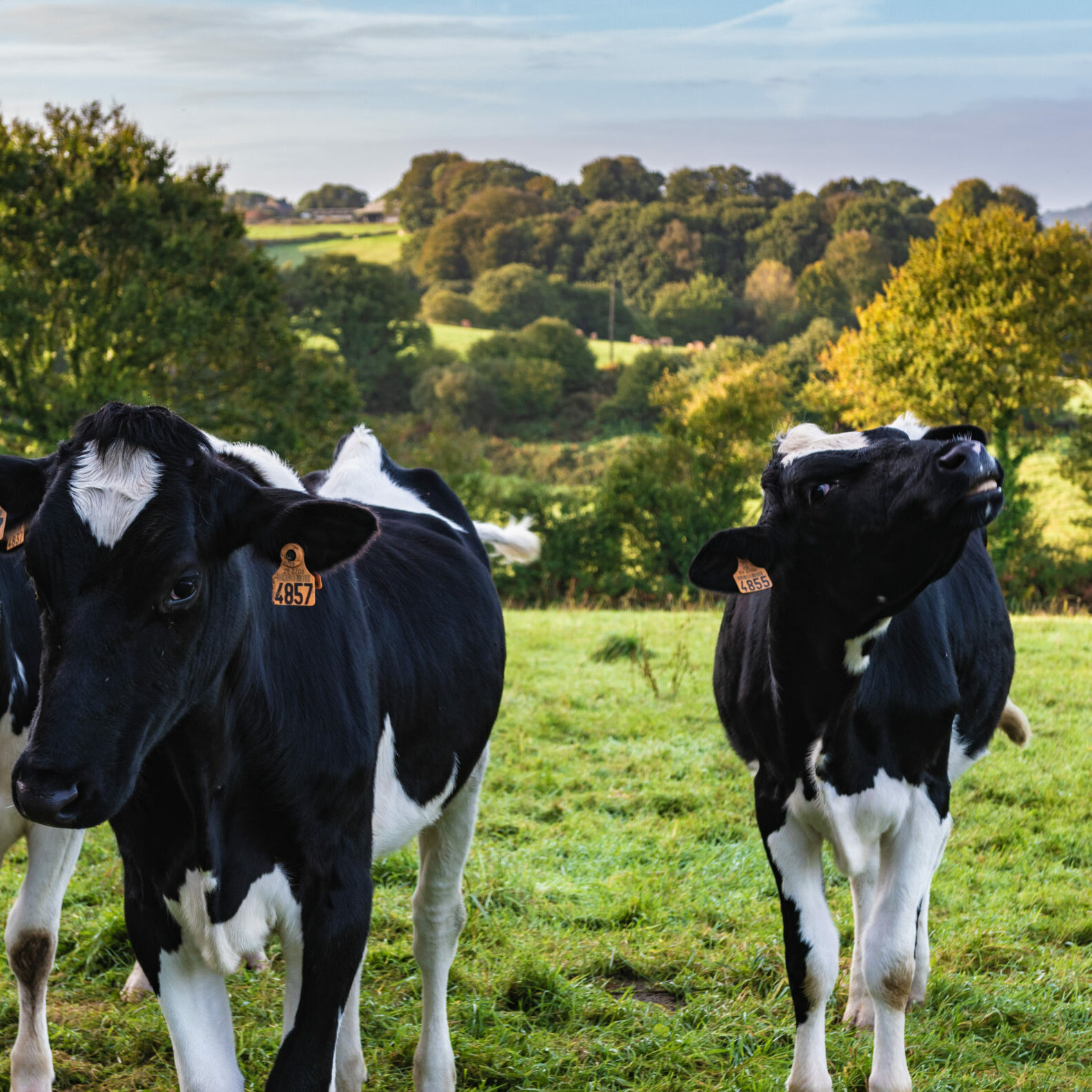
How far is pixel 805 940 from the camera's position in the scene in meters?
3.63

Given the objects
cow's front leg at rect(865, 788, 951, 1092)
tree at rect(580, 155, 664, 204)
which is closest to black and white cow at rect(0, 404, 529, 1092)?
cow's front leg at rect(865, 788, 951, 1092)

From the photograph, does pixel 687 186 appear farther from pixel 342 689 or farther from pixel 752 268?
pixel 342 689

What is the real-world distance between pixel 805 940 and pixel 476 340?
7141cm

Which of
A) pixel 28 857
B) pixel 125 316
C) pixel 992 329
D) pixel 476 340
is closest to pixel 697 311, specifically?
pixel 476 340

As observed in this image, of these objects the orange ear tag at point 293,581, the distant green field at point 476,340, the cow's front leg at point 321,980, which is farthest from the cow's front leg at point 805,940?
the distant green field at point 476,340

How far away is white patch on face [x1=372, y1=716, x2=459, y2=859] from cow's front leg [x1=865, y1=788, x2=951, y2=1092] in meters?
1.47

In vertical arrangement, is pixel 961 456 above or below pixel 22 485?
above

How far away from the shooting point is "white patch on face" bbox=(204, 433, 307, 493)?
9.84ft

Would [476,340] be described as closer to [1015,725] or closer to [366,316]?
[366,316]

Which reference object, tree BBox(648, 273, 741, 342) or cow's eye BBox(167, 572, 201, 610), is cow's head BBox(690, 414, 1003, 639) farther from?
tree BBox(648, 273, 741, 342)

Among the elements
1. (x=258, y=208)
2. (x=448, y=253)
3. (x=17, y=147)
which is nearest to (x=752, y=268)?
(x=448, y=253)

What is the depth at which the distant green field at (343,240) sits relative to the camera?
88.4 meters

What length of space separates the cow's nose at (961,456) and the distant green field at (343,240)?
272ft

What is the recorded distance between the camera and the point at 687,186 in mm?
98062
